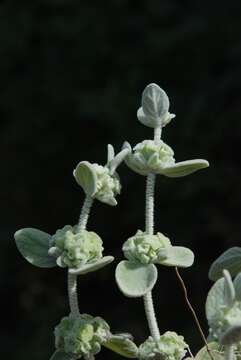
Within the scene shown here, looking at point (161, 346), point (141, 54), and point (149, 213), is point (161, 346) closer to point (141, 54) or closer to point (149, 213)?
point (149, 213)

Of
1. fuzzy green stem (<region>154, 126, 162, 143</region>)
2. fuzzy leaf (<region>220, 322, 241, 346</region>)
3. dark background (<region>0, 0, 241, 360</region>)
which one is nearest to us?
fuzzy leaf (<region>220, 322, 241, 346</region>)

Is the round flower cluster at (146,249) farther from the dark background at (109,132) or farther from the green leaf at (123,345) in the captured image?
the dark background at (109,132)

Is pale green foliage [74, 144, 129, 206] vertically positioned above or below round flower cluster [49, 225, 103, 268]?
above

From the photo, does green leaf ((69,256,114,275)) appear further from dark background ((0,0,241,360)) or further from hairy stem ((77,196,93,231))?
dark background ((0,0,241,360))

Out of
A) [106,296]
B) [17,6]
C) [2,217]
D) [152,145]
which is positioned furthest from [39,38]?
[152,145]

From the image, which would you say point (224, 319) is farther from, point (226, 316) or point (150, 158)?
point (150, 158)

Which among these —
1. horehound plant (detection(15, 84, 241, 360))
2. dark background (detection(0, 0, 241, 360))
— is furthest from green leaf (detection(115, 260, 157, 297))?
dark background (detection(0, 0, 241, 360))

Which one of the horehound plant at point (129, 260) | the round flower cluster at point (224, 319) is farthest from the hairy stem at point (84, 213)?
the round flower cluster at point (224, 319)
